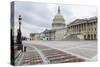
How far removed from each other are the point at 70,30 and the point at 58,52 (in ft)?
1.68

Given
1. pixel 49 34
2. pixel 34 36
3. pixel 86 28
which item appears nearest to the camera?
pixel 34 36

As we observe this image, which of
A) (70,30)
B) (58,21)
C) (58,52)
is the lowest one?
(58,52)

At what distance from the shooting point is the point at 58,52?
395 cm

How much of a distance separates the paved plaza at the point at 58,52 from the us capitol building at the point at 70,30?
4.0 inches

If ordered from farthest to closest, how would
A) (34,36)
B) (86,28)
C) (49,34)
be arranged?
1. (86,28)
2. (49,34)
3. (34,36)

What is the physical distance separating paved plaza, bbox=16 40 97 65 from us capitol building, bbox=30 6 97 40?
0.34ft

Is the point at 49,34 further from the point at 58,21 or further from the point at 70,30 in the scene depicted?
the point at 70,30

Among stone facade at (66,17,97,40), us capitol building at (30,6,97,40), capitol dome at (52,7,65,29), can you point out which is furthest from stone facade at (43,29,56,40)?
stone facade at (66,17,97,40)

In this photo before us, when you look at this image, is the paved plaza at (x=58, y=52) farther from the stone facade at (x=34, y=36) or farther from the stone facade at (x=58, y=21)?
the stone facade at (x=58, y=21)

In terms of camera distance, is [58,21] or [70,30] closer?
[58,21]

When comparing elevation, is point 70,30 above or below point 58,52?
above

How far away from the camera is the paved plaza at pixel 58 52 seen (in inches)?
147

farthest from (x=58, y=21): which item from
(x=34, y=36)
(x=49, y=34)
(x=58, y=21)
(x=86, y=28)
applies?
(x=86, y=28)

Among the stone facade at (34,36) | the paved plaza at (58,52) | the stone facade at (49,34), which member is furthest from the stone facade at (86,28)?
the stone facade at (34,36)
